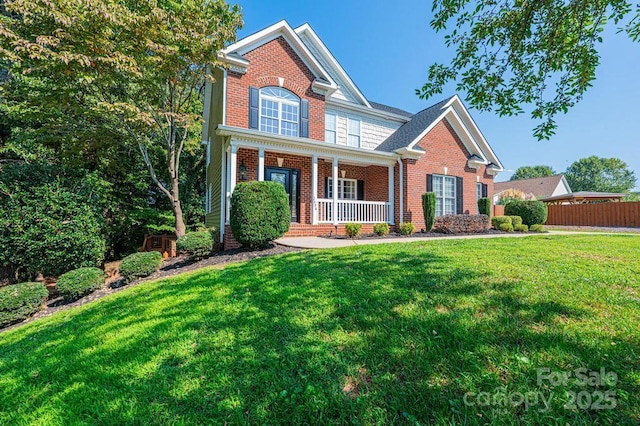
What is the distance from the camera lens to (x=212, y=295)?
13.2 feet

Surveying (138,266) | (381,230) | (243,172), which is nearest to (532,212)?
→ (381,230)

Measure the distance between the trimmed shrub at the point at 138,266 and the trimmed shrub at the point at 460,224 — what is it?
33.1ft

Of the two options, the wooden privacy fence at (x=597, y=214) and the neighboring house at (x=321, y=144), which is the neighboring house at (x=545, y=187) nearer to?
the wooden privacy fence at (x=597, y=214)

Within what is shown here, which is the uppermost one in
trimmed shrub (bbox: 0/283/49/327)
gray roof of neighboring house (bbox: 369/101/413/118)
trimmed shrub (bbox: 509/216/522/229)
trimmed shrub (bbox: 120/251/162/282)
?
gray roof of neighboring house (bbox: 369/101/413/118)

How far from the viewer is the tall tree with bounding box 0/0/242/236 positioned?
6590mm

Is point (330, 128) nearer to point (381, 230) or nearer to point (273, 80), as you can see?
point (273, 80)

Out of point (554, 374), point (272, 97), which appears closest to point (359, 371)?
point (554, 374)

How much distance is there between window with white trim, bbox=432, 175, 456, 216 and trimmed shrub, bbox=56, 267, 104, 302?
41.6 ft

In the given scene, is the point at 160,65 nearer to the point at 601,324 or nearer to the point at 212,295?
the point at 212,295

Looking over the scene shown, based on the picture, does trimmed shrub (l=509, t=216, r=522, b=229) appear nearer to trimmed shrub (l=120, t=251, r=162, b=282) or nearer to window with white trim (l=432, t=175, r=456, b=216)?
window with white trim (l=432, t=175, r=456, b=216)

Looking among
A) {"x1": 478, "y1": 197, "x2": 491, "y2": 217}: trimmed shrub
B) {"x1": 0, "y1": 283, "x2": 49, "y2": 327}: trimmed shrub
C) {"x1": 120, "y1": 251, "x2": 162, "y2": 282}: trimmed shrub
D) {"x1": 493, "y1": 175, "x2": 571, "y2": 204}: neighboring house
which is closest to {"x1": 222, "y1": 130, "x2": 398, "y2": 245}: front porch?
{"x1": 120, "y1": 251, "x2": 162, "y2": 282}: trimmed shrub

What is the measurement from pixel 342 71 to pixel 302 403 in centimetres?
1414

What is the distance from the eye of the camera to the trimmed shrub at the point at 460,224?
11.2 meters

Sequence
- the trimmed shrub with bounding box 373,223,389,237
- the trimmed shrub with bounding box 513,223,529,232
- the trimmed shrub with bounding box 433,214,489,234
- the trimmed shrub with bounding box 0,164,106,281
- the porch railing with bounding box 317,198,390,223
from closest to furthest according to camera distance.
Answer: the trimmed shrub with bounding box 0,164,106,281 → the trimmed shrub with bounding box 373,223,389,237 → the porch railing with bounding box 317,198,390,223 → the trimmed shrub with bounding box 433,214,489,234 → the trimmed shrub with bounding box 513,223,529,232
